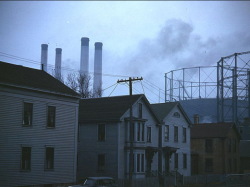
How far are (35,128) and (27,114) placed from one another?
1.32m

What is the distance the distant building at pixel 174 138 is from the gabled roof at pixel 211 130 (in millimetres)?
5039

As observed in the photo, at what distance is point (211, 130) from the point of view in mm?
55750

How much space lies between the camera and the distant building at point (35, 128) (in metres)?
27.2

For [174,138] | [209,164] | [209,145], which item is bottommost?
[209,164]

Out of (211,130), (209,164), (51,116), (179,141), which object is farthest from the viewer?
(211,130)

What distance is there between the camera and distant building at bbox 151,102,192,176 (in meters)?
45.8

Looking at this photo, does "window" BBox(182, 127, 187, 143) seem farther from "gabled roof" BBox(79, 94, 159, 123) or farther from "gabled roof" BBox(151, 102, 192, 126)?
"gabled roof" BBox(79, 94, 159, 123)

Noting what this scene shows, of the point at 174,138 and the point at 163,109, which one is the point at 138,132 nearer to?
the point at 163,109

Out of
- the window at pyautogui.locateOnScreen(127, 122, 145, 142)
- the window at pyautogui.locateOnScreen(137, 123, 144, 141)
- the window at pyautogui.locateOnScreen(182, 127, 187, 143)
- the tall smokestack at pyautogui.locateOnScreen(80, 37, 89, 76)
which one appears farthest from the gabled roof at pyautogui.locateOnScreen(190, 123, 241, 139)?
the tall smokestack at pyautogui.locateOnScreen(80, 37, 89, 76)

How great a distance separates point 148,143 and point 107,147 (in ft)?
18.4

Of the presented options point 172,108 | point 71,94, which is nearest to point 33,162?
point 71,94

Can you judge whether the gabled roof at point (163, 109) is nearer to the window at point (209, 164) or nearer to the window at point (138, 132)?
the window at point (138, 132)

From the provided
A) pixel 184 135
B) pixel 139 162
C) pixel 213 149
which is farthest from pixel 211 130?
pixel 139 162

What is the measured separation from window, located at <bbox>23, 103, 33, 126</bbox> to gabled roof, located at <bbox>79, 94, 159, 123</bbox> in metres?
10.9
